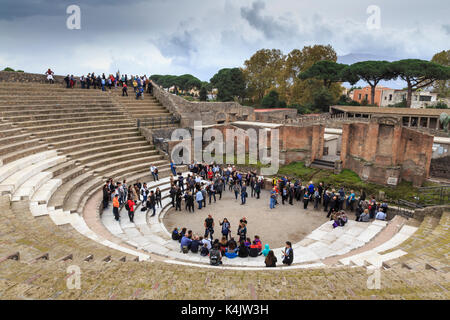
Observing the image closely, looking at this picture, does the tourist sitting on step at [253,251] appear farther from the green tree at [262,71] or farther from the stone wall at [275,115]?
the green tree at [262,71]

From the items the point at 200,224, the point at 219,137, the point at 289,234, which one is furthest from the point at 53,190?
the point at 219,137

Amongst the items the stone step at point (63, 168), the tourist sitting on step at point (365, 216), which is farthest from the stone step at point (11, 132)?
the tourist sitting on step at point (365, 216)

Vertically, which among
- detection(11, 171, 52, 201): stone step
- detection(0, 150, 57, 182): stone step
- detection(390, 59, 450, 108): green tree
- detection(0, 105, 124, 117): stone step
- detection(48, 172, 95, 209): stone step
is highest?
detection(390, 59, 450, 108): green tree

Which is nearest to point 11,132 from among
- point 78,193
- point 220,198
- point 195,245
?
point 78,193

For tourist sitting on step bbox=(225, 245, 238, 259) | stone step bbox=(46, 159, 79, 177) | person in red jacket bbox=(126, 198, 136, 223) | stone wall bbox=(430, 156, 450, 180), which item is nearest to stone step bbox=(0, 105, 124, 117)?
stone step bbox=(46, 159, 79, 177)

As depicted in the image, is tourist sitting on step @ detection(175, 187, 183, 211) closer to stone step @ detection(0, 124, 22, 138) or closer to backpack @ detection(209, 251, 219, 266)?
backpack @ detection(209, 251, 219, 266)

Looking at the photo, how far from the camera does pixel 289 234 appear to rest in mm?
11836

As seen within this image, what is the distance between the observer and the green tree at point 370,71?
42781 mm

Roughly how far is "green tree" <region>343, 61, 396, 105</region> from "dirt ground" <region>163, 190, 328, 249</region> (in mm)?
36682

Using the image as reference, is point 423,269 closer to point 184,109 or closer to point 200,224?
point 200,224

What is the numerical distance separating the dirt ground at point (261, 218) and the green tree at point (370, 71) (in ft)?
120

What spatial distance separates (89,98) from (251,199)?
1398 centimetres

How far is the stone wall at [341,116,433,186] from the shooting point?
16297 millimetres

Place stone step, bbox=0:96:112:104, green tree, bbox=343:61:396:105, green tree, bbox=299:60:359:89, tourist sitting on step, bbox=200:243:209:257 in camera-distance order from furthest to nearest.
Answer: green tree, bbox=299:60:359:89 < green tree, bbox=343:61:396:105 < stone step, bbox=0:96:112:104 < tourist sitting on step, bbox=200:243:209:257
